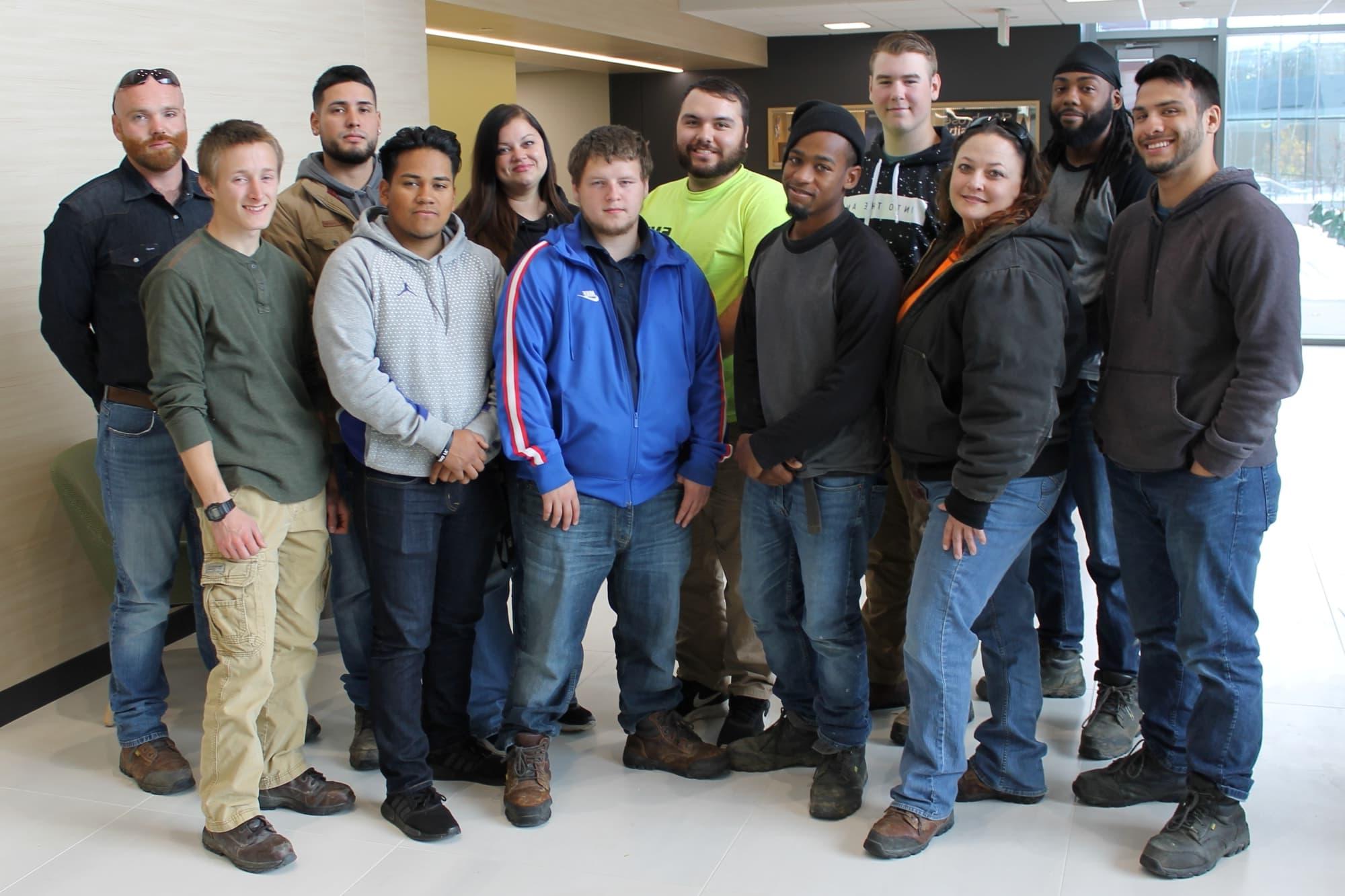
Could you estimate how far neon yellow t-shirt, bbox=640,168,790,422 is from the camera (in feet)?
10.5

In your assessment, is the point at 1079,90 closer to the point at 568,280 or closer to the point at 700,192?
the point at 700,192

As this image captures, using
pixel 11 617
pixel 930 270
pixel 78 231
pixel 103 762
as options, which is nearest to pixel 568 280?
pixel 930 270

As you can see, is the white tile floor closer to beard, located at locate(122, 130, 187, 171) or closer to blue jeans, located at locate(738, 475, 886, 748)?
blue jeans, located at locate(738, 475, 886, 748)

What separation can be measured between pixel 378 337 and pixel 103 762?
60.6 inches

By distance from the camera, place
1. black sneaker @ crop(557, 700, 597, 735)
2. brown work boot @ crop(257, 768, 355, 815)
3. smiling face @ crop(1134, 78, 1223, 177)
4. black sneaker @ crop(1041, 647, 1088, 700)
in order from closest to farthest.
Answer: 1. smiling face @ crop(1134, 78, 1223, 177)
2. brown work boot @ crop(257, 768, 355, 815)
3. black sneaker @ crop(557, 700, 597, 735)
4. black sneaker @ crop(1041, 647, 1088, 700)

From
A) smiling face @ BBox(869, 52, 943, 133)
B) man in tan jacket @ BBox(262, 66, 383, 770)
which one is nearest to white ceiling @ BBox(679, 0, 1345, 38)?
smiling face @ BBox(869, 52, 943, 133)

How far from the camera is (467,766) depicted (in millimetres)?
3119

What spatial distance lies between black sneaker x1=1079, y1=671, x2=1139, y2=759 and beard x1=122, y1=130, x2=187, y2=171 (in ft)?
9.52

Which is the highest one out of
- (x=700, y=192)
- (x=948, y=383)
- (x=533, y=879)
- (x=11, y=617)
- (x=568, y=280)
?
(x=700, y=192)

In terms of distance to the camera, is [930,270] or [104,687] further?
[104,687]

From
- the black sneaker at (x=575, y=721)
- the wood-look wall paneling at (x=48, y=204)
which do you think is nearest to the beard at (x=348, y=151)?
the wood-look wall paneling at (x=48, y=204)

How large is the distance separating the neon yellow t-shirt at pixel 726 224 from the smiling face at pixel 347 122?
0.81 m

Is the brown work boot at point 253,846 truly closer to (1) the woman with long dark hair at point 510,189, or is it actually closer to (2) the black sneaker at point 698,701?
(2) the black sneaker at point 698,701

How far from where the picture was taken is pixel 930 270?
2762mm
